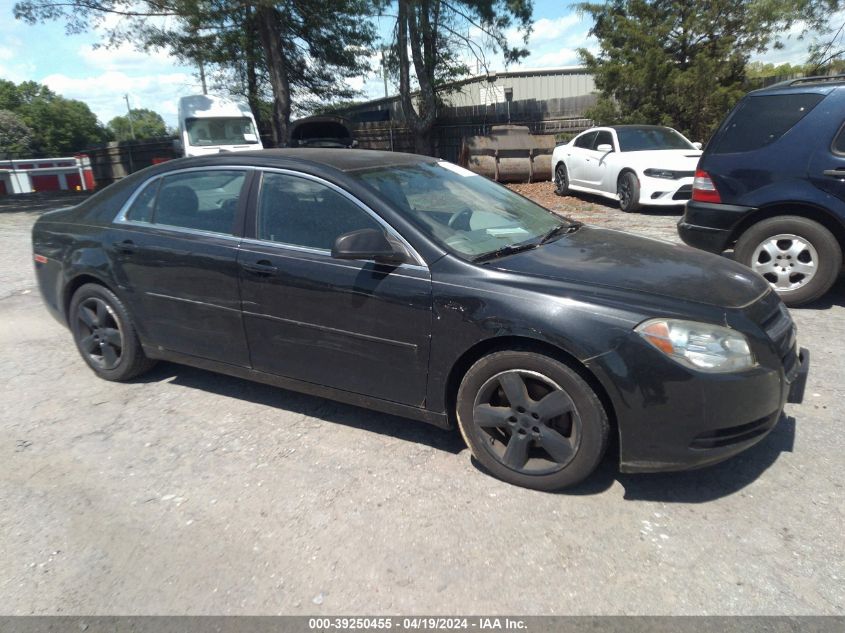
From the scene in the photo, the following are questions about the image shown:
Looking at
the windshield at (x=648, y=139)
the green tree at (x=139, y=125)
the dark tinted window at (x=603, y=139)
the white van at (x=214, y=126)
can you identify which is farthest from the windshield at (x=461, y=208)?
the green tree at (x=139, y=125)

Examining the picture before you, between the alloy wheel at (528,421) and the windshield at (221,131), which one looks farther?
the windshield at (221,131)

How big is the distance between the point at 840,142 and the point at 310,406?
488cm

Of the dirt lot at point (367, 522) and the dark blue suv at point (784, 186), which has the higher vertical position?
the dark blue suv at point (784, 186)

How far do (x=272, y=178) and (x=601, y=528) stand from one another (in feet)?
8.56

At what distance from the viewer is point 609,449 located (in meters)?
3.40

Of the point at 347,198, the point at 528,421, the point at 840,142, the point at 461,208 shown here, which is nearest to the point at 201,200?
the point at 347,198

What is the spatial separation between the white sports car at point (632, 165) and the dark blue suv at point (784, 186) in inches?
187

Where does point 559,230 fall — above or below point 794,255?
above

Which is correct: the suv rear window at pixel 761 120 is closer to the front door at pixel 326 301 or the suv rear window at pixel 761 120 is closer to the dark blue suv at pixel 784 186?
the dark blue suv at pixel 784 186

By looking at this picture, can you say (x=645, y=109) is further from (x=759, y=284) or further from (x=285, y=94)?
(x=759, y=284)

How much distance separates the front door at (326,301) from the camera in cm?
324

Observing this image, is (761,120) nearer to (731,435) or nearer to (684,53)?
(731,435)

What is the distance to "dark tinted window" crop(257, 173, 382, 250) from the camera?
3.48 meters

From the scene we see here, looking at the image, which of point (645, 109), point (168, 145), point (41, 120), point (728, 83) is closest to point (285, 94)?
point (168, 145)
